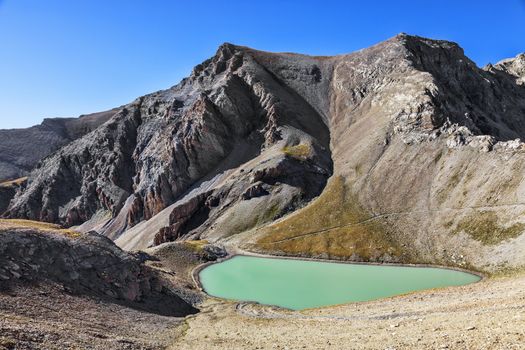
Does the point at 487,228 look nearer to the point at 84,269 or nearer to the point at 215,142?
the point at 84,269

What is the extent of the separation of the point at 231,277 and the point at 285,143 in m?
87.2

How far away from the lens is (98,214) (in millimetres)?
196500

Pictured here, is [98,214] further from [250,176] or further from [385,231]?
[385,231]

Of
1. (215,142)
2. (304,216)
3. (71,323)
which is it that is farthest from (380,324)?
(215,142)

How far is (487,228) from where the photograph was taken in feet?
269

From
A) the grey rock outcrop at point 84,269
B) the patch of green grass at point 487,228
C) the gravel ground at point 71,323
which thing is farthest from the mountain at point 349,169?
the gravel ground at point 71,323

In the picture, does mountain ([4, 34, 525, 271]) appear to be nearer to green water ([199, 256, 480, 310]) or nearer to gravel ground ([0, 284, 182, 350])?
green water ([199, 256, 480, 310])

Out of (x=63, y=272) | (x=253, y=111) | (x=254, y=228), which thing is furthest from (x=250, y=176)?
(x=63, y=272)

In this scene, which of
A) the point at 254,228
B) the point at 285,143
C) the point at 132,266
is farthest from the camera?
the point at 285,143

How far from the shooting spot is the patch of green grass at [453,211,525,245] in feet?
250

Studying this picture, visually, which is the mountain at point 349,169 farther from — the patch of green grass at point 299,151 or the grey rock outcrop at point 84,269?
the grey rock outcrop at point 84,269

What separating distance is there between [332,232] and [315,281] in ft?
105

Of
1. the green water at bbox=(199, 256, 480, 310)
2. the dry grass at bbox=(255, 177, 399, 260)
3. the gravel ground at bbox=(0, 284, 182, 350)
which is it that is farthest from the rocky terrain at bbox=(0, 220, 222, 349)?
the dry grass at bbox=(255, 177, 399, 260)

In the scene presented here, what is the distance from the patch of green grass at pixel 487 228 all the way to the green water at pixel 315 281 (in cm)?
1001
